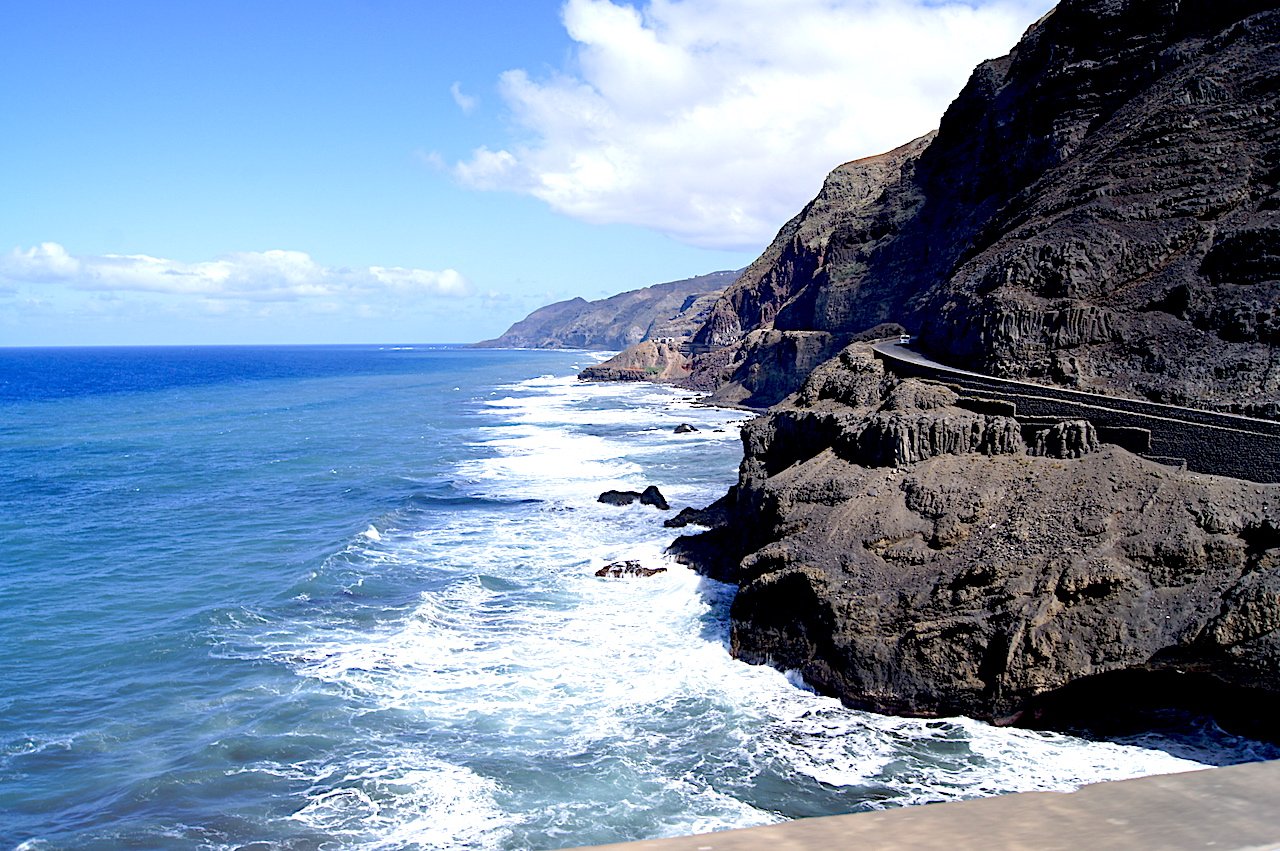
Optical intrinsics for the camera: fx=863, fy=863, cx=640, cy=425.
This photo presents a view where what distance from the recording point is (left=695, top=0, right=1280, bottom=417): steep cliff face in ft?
65.8

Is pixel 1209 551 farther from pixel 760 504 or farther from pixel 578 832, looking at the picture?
pixel 578 832

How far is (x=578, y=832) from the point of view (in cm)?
1291

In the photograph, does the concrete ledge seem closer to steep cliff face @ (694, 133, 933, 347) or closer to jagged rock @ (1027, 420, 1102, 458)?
jagged rock @ (1027, 420, 1102, 458)

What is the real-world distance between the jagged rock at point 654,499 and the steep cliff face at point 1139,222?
1124 centimetres

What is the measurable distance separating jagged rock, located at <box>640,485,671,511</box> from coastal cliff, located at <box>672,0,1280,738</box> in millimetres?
3638

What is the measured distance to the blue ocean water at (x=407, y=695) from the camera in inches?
533

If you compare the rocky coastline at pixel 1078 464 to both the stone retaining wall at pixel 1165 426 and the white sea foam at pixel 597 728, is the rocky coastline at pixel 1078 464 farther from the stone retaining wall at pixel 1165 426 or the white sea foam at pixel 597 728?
the white sea foam at pixel 597 728

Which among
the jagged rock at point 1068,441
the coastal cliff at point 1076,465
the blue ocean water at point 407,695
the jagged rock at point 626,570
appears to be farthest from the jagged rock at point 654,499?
the jagged rock at point 1068,441

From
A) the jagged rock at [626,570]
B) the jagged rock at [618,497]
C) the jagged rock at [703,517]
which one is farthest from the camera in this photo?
the jagged rock at [618,497]

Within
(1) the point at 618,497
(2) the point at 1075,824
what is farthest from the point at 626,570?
(2) the point at 1075,824

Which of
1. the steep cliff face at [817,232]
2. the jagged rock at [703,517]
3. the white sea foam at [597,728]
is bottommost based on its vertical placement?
the white sea foam at [597,728]

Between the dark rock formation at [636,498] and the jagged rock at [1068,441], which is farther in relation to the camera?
the dark rock formation at [636,498]

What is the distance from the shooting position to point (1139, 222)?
23.4m

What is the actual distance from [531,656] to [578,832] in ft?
22.3
